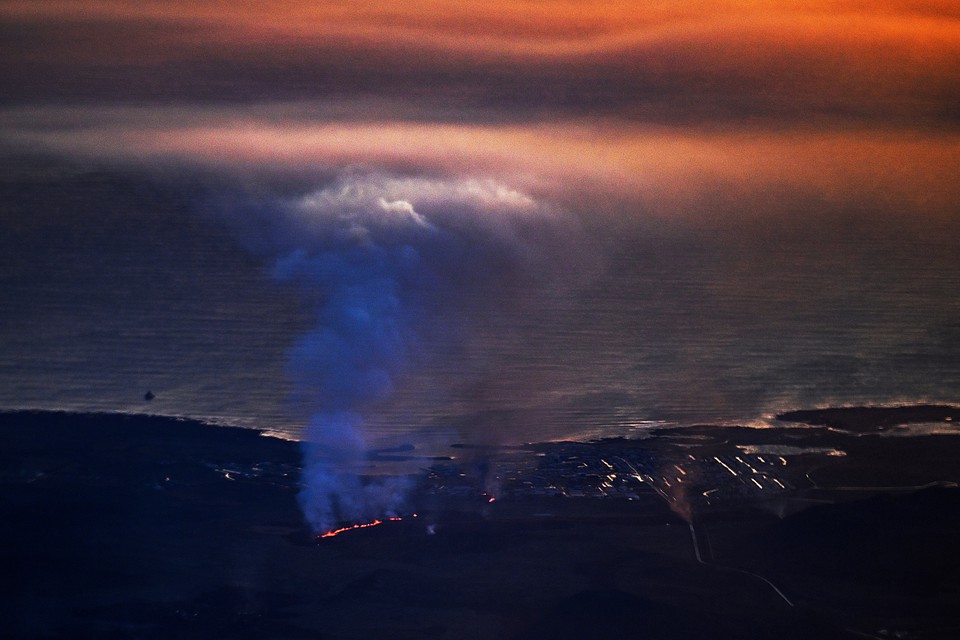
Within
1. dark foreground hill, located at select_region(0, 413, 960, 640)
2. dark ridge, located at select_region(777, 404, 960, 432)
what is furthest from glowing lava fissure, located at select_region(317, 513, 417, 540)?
dark ridge, located at select_region(777, 404, 960, 432)

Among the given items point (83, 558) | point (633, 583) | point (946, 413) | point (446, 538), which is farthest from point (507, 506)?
point (946, 413)

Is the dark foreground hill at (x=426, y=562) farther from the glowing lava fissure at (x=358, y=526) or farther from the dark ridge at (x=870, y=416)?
the dark ridge at (x=870, y=416)

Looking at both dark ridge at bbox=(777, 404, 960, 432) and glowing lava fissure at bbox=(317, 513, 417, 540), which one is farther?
dark ridge at bbox=(777, 404, 960, 432)

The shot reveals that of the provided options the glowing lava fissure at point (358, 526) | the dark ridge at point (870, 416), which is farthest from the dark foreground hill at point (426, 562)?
the dark ridge at point (870, 416)

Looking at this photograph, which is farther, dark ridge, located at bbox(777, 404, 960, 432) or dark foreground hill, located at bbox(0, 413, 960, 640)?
dark ridge, located at bbox(777, 404, 960, 432)

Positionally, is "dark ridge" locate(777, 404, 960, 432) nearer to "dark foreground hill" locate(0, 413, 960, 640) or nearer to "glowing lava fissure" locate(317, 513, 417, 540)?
"dark foreground hill" locate(0, 413, 960, 640)

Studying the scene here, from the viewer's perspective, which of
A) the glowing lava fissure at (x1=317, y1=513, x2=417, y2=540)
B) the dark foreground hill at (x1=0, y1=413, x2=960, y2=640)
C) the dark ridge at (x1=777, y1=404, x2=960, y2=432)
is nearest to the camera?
the dark foreground hill at (x1=0, y1=413, x2=960, y2=640)

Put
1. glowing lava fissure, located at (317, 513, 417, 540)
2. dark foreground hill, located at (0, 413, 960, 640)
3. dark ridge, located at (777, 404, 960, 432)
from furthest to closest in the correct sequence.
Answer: dark ridge, located at (777, 404, 960, 432)
glowing lava fissure, located at (317, 513, 417, 540)
dark foreground hill, located at (0, 413, 960, 640)

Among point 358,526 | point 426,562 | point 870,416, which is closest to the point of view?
point 426,562

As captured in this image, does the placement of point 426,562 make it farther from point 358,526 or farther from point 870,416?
point 870,416

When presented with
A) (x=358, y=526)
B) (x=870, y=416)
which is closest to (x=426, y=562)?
(x=358, y=526)

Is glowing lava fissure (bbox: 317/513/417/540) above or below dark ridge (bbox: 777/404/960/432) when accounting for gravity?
below

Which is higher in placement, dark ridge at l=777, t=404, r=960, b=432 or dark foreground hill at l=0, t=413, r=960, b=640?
dark ridge at l=777, t=404, r=960, b=432
